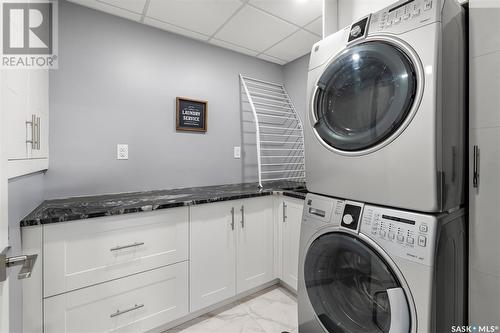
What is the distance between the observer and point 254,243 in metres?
1.91

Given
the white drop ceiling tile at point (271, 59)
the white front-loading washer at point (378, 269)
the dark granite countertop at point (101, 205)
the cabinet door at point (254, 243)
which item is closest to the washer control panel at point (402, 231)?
the white front-loading washer at point (378, 269)

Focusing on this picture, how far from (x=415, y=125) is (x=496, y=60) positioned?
1.48 ft

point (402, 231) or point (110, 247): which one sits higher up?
point (402, 231)

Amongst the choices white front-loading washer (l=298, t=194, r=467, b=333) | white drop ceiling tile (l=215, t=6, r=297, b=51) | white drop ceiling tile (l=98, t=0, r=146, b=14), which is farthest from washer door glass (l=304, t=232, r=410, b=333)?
white drop ceiling tile (l=98, t=0, r=146, b=14)

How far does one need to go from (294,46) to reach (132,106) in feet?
5.63

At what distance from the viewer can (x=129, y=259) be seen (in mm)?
1389

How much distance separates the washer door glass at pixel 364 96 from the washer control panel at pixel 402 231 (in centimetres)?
29

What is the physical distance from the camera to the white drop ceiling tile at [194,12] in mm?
1710

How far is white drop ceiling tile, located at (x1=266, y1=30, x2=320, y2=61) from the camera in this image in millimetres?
2186

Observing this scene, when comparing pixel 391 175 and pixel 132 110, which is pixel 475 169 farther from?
pixel 132 110

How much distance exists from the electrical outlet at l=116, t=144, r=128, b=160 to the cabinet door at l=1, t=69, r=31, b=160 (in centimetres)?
73

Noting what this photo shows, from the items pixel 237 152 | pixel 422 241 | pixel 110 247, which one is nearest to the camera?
pixel 422 241

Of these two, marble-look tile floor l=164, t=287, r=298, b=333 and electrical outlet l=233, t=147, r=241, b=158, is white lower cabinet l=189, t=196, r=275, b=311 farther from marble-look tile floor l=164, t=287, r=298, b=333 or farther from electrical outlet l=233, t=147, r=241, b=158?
electrical outlet l=233, t=147, r=241, b=158

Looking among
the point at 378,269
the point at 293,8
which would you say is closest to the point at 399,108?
the point at 378,269
